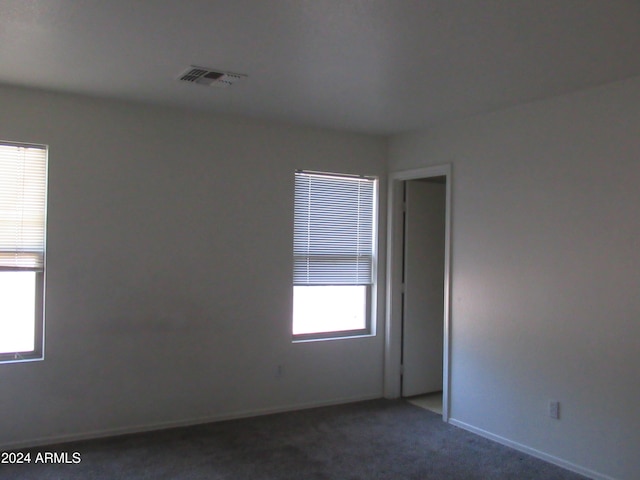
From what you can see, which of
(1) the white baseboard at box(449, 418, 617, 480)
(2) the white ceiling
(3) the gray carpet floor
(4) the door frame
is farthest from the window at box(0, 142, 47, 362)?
(1) the white baseboard at box(449, 418, 617, 480)

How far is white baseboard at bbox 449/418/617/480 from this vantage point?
11.7ft

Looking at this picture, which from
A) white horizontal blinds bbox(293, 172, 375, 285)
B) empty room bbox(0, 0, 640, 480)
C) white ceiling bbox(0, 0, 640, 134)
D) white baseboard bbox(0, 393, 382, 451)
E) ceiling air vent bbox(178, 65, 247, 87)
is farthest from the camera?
white horizontal blinds bbox(293, 172, 375, 285)

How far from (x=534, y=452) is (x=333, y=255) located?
2.37 m

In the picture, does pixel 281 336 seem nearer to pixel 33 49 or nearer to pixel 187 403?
pixel 187 403

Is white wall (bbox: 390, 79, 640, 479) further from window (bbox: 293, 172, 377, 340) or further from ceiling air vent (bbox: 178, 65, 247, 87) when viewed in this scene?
ceiling air vent (bbox: 178, 65, 247, 87)

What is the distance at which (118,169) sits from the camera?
421 centimetres

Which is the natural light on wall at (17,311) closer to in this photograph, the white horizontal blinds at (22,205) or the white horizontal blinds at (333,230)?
the white horizontal blinds at (22,205)

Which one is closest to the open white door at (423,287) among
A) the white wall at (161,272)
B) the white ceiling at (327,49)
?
the white wall at (161,272)

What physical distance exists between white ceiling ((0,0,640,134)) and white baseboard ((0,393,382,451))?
99.7 inches

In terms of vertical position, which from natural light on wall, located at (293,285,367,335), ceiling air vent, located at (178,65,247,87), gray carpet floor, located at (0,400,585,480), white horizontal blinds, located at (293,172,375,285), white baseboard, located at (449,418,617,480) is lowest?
gray carpet floor, located at (0,400,585,480)

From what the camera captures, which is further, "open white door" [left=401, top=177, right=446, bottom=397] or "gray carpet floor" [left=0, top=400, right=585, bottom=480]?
"open white door" [left=401, top=177, right=446, bottom=397]

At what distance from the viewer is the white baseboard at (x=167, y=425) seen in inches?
153

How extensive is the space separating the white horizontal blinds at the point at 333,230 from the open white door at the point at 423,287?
43 centimetres

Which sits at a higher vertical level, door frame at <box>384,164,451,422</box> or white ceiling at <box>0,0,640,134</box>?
white ceiling at <box>0,0,640,134</box>
